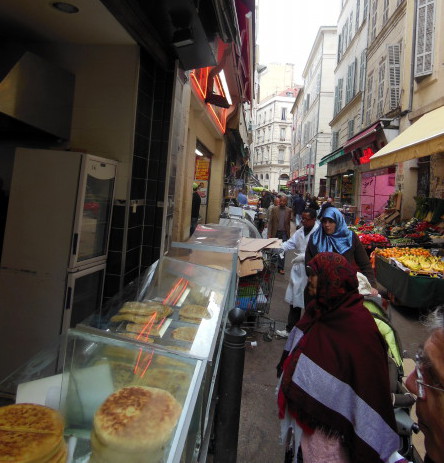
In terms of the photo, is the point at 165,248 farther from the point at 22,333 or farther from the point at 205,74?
the point at 205,74

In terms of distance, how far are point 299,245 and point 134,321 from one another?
361 centimetres

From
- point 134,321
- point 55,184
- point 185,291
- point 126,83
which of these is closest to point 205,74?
point 126,83

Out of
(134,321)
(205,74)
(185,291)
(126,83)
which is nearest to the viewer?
(134,321)

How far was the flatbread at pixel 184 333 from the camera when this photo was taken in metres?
2.19

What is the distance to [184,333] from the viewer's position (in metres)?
→ 2.29

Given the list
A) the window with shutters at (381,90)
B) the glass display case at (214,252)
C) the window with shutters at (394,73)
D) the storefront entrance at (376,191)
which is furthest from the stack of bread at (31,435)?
the window with shutters at (381,90)

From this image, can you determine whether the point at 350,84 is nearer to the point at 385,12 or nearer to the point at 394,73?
the point at 385,12

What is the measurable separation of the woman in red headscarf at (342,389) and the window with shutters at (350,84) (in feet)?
63.6

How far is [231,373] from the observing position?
2.33 metres

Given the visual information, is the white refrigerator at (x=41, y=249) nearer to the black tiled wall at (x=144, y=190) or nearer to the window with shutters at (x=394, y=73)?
the black tiled wall at (x=144, y=190)

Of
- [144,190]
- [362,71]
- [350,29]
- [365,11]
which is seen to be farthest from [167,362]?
[350,29]

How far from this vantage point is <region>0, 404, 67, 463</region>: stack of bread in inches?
46.6

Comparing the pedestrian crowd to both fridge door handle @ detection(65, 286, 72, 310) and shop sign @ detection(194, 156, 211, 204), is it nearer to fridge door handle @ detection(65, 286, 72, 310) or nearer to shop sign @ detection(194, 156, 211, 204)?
fridge door handle @ detection(65, 286, 72, 310)

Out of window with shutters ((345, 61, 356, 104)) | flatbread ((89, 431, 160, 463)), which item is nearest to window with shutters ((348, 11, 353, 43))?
window with shutters ((345, 61, 356, 104))
